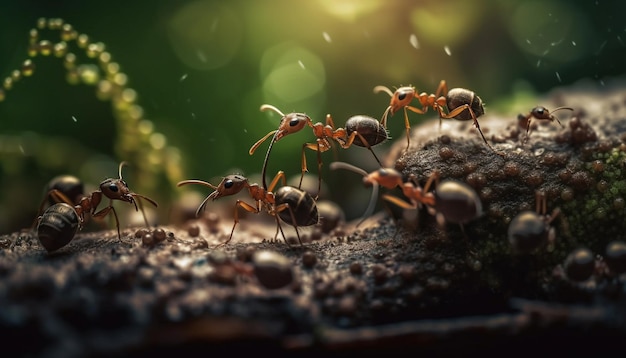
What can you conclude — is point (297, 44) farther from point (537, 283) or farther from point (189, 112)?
point (537, 283)

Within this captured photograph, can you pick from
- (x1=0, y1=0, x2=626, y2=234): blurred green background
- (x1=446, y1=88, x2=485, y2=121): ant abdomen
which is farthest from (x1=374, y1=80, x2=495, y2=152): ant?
(x1=0, y1=0, x2=626, y2=234): blurred green background

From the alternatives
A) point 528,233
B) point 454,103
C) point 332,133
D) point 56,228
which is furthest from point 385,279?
point 56,228

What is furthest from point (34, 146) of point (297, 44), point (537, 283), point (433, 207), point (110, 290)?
point (537, 283)

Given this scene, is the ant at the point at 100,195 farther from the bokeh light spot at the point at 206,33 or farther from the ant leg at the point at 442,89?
the bokeh light spot at the point at 206,33

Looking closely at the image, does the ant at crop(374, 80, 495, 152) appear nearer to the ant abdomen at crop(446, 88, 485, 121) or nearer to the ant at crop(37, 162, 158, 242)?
the ant abdomen at crop(446, 88, 485, 121)

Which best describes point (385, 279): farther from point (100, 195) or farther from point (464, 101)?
point (100, 195)

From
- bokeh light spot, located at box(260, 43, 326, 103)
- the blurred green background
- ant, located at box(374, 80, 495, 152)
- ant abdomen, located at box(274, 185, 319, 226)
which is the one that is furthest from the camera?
bokeh light spot, located at box(260, 43, 326, 103)

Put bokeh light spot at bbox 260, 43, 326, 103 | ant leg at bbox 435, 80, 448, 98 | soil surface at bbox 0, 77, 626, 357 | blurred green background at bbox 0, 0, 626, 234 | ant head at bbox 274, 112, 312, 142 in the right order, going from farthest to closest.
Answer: bokeh light spot at bbox 260, 43, 326, 103 → blurred green background at bbox 0, 0, 626, 234 → ant leg at bbox 435, 80, 448, 98 → ant head at bbox 274, 112, 312, 142 → soil surface at bbox 0, 77, 626, 357
